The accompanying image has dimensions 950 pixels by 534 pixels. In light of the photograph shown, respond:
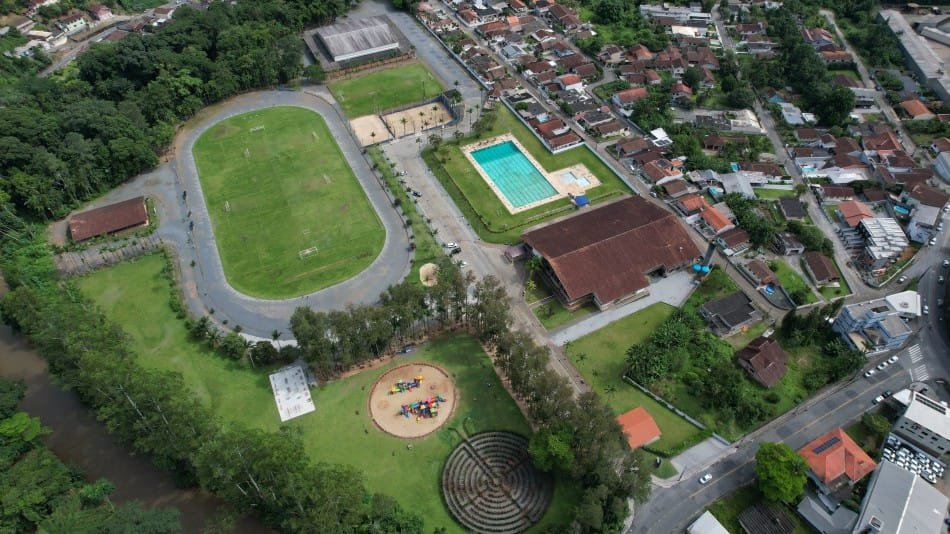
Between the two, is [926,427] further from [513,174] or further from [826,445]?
[513,174]

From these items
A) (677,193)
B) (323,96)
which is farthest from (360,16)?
(677,193)

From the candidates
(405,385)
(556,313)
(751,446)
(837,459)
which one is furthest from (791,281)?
(405,385)

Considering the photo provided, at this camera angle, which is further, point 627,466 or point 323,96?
point 323,96

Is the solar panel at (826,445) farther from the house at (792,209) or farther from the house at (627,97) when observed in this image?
the house at (627,97)

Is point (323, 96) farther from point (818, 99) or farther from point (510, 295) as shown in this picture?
point (818, 99)

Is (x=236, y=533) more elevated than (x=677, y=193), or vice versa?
(x=677, y=193)

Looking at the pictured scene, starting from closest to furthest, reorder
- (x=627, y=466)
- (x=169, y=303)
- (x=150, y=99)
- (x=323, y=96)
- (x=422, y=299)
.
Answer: (x=627, y=466), (x=422, y=299), (x=169, y=303), (x=150, y=99), (x=323, y=96)

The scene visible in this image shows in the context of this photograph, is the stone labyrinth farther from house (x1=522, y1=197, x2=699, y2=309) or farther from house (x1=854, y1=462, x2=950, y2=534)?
house (x1=854, y1=462, x2=950, y2=534)

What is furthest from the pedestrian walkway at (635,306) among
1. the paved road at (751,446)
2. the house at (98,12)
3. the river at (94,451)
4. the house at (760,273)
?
the house at (98,12)
